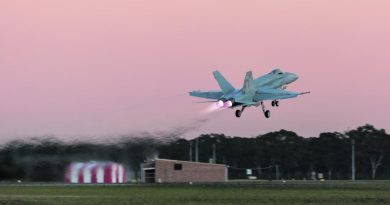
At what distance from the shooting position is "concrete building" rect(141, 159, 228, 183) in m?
162

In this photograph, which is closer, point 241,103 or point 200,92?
point 241,103

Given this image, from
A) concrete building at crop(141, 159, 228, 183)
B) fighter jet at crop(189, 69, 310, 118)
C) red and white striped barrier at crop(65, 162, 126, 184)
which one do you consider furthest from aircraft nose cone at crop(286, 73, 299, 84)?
concrete building at crop(141, 159, 228, 183)

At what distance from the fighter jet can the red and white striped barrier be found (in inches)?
901

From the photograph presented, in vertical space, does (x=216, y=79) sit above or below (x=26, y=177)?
above

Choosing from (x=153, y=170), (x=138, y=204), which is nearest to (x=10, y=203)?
(x=138, y=204)

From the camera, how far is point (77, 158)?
95.8 meters

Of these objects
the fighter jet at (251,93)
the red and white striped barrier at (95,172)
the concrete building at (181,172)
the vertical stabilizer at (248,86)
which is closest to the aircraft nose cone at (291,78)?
the fighter jet at (251,93)

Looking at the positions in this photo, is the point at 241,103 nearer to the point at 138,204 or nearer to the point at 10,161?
the point at 138,204

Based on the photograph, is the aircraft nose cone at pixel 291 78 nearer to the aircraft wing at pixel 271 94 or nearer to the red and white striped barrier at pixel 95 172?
the aircraft wing at pixel 271 94

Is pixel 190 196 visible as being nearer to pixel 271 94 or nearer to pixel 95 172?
pixel 271 94

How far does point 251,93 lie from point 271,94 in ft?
8.97

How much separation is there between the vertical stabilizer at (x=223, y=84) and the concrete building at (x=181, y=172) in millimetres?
74227

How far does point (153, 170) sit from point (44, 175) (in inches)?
2601

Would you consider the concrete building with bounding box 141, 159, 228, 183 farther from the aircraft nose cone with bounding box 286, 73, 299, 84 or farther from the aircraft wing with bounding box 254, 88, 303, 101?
the aircraft wing with bounding box 254, 88, 303, 101
